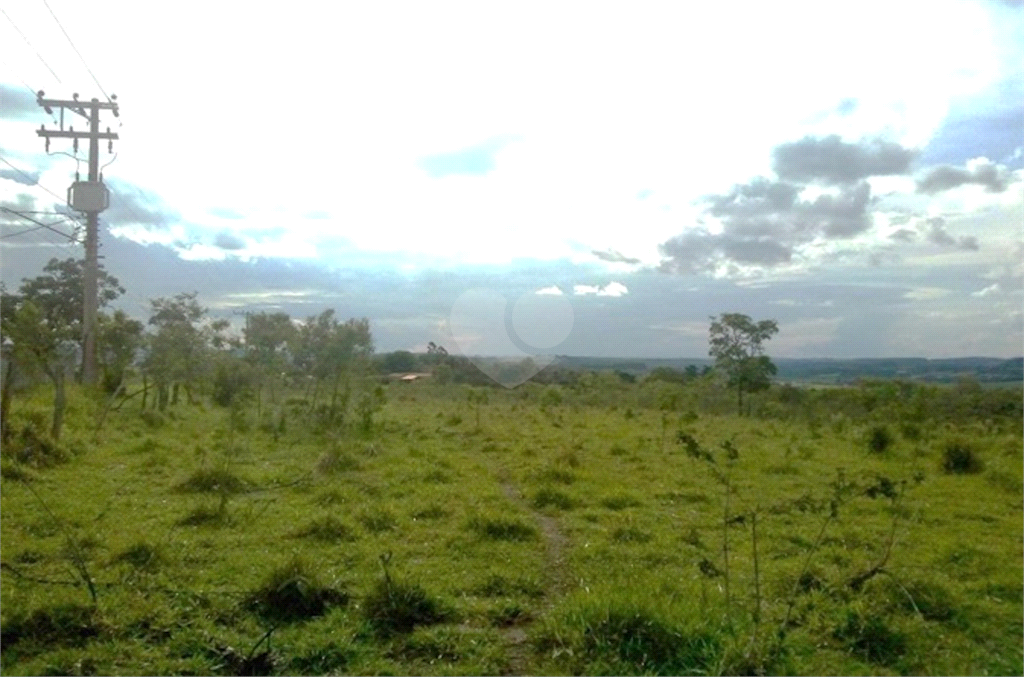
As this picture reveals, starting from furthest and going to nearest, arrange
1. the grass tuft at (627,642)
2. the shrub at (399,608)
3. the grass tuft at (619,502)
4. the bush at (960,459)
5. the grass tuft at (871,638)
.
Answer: the bush at (960,459) < the grass tuft at (619,502) < the shrub at (399,608) < the grass tuft at (871,638) < the grass tuft at (627,642)

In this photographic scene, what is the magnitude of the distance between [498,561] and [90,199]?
63.5ft

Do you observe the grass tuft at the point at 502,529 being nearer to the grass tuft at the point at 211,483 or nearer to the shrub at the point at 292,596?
the shrub at the point at 292,596

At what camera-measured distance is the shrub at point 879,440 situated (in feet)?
48.0

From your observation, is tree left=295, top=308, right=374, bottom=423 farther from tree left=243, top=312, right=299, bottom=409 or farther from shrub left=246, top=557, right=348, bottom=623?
shrub left=246, top=557, right=348, bottom=623

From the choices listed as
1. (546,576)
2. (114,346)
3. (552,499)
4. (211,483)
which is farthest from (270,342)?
(546,576)

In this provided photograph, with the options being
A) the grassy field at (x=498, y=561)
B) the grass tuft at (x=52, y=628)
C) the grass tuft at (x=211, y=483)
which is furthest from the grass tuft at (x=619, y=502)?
the grass tuft at (x=52, y=628)

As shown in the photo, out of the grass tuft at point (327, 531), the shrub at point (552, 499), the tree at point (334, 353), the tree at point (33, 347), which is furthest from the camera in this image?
the tree at point (334, 353)

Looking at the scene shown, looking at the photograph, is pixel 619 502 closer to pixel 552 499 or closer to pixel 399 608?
pixel 552 499

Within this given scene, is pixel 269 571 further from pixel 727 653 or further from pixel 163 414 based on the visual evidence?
pixel 163 414

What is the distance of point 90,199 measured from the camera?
72.9 feet

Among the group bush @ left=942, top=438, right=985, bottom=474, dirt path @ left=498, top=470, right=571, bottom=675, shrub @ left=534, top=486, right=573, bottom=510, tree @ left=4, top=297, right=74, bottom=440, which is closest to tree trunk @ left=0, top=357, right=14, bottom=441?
tree @ left=4, top=297, right=74, bottom=440

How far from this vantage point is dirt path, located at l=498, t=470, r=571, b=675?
5.00 m

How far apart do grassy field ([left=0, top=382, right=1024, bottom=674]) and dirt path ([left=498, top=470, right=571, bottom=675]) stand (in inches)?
0.9

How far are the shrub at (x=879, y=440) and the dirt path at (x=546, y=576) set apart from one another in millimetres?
7168
